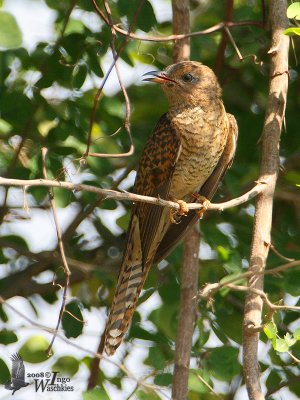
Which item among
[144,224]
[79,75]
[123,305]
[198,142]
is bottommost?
[123,305]

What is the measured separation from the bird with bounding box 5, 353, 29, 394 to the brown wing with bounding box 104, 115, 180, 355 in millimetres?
497

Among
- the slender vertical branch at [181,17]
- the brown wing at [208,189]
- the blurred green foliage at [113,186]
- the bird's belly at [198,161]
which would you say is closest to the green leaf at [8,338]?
the blurred green foliage at [113,186]

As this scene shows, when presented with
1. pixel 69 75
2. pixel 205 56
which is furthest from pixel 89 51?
pixel 205 56

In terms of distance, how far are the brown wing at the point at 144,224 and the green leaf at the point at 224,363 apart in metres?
0.57

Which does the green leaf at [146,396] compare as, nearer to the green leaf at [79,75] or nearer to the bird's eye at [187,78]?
the green leaf at [79,75]

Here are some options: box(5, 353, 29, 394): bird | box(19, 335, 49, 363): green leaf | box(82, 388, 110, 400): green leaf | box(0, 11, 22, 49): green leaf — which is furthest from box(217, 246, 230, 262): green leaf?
box(0, 11, 22, 49): green leaf

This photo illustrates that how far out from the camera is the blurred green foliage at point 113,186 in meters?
4.66

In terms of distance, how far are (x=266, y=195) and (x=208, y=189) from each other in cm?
128

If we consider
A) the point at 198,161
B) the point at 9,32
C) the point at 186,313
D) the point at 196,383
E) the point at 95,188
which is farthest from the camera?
the point at 198,161

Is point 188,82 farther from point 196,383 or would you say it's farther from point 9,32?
point 196,383

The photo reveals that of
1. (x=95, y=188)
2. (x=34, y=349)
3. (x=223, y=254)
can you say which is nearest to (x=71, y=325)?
(x=34, y=349)

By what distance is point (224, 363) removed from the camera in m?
4.46

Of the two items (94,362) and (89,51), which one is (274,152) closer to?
(89,51)

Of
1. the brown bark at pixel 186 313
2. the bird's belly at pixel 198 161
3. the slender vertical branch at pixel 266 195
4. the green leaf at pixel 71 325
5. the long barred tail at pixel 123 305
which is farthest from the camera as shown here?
the bird's belly at pixel 198 161
